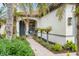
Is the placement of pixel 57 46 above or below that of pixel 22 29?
below

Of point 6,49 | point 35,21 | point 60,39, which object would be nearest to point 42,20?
point 35,21

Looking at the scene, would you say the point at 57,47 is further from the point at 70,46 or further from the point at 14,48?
the point at 14,48

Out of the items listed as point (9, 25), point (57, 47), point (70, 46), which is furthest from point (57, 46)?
point (9, 25)

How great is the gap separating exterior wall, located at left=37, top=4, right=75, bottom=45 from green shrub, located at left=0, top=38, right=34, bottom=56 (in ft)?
0.76

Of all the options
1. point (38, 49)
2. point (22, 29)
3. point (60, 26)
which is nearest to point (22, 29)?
point (22, 29)

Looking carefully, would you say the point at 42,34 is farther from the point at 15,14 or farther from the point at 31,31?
the point at 15,14

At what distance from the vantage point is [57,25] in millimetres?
2572

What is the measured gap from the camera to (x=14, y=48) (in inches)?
101

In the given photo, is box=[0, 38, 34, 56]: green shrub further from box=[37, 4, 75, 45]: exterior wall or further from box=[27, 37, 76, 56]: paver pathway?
box=[37, 4, 75, 45]: exterior wall

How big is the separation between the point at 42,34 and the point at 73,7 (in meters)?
→ 0.42

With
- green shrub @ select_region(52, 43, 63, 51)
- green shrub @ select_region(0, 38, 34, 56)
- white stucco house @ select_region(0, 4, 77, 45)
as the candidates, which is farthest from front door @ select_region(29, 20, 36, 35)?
green shrub @ select_region(52, 43, 63, 51)

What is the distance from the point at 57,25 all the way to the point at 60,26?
0.11ft

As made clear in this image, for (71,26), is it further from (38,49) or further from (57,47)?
(38,49)

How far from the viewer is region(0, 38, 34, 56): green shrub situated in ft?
8.28
